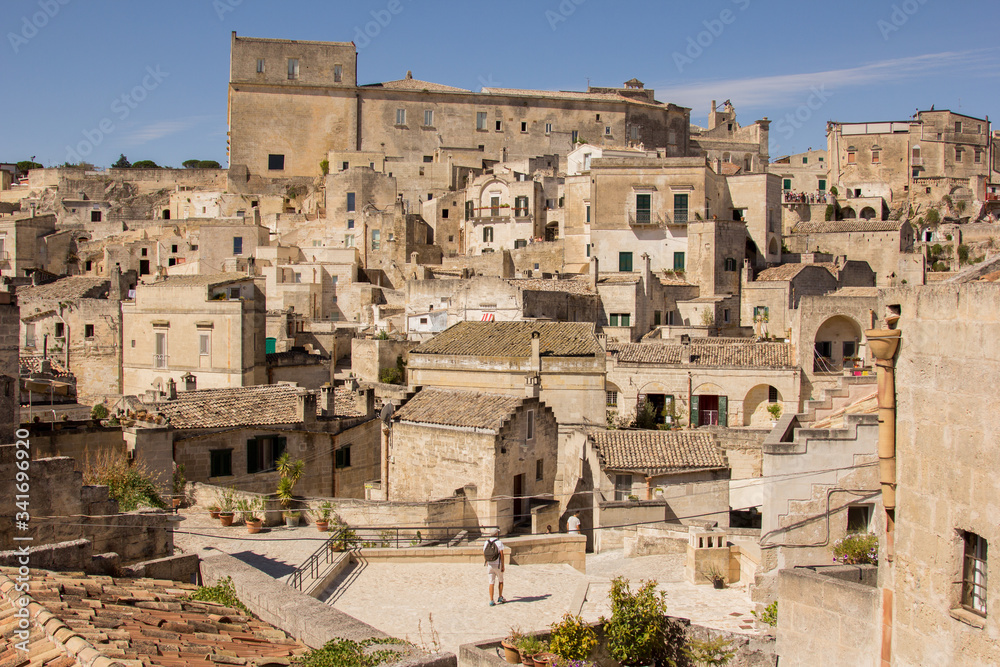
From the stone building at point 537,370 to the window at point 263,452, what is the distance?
547 cm

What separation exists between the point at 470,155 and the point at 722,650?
173 ft

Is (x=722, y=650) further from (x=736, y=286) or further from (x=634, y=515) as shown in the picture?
(x=736, y=286)

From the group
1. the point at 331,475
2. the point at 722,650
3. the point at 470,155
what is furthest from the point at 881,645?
the point at 470,155

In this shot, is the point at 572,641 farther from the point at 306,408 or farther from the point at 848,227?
the point at 848,227

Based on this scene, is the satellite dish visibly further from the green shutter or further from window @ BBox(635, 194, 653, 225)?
window @ BBox(635, 194, 653, 225)

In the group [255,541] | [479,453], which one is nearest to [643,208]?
[479,453]

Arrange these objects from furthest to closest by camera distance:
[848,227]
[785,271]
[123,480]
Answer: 1. [848,227]
2. [785,271]
3. [123,480]

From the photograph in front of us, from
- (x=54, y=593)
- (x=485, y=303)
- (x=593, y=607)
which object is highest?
(x=485, y=303)

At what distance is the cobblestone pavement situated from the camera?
13586 mm

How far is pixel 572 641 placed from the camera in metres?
8.78

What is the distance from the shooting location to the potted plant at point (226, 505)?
15562mm

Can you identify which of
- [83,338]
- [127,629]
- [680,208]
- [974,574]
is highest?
[680,208]

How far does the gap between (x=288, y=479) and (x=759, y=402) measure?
15102mm

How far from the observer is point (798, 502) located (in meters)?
11.6
